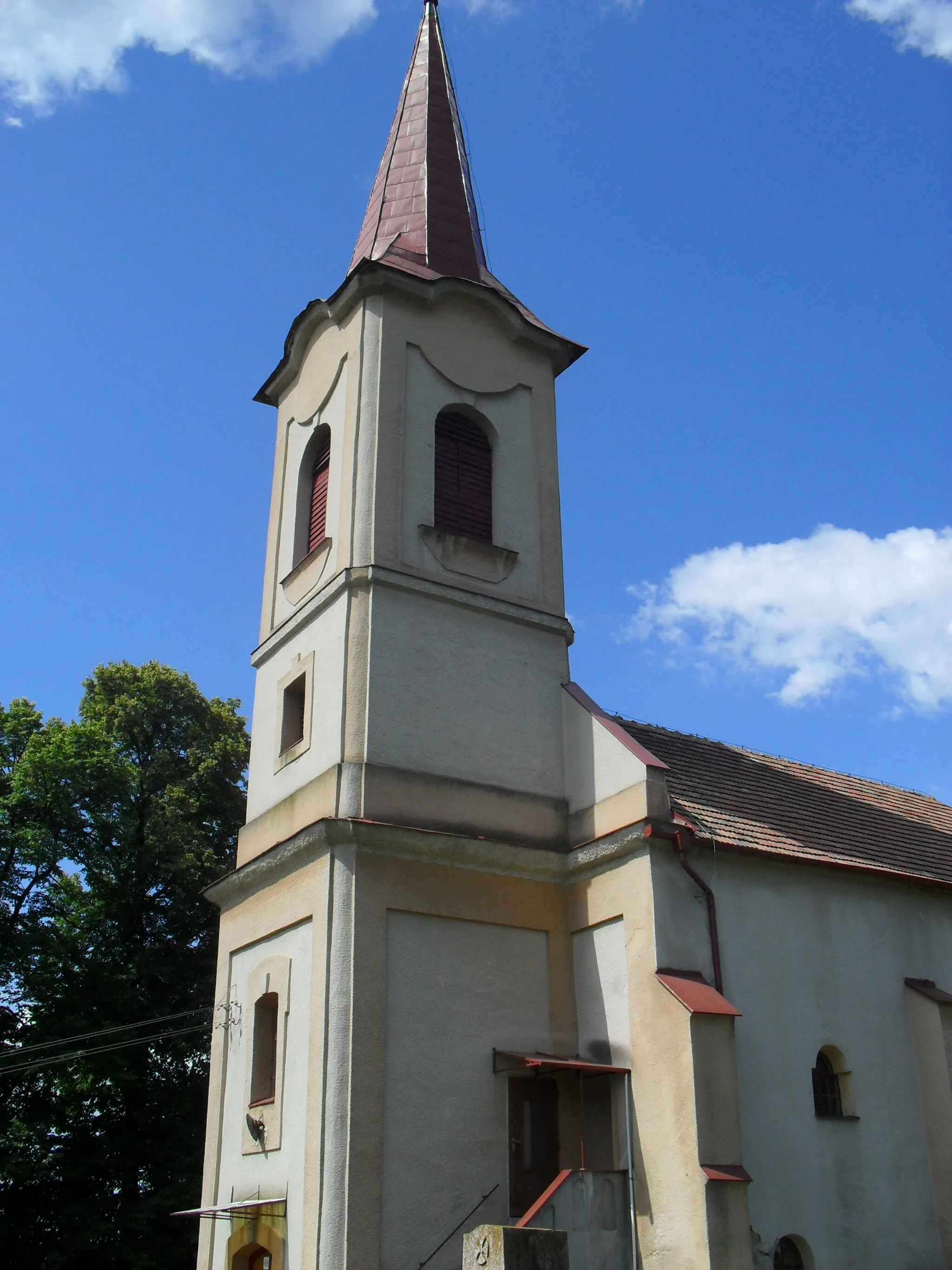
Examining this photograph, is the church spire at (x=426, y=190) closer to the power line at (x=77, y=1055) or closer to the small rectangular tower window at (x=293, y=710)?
the small rectangular tower window at (x=293, y=710)

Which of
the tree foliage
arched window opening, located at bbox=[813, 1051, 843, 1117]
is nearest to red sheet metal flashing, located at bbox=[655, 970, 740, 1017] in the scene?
arched window opening, located at bbox=[813, 1051, 843, 1117]

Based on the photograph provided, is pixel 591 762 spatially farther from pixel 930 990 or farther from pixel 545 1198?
pixel 545 1198

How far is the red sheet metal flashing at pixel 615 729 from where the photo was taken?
1464cm

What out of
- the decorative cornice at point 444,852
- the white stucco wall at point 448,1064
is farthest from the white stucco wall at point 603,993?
the decorative cornice at point 444,852

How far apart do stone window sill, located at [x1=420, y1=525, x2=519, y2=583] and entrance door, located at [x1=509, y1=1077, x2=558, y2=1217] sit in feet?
21.3

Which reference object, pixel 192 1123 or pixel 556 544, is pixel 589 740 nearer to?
pixel 556 544

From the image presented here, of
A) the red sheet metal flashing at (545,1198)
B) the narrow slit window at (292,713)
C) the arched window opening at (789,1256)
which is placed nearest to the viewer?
the red sheet metal flashing at (545,1198)

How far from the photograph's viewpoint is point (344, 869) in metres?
13.7

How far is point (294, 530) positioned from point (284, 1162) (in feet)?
28.6

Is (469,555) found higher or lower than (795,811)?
higher

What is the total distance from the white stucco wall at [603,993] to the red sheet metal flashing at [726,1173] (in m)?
1.54

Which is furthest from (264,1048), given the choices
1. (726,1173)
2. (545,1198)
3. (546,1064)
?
(726,1173)

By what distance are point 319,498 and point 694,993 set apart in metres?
8.86

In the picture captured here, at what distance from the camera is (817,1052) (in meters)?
14.4
